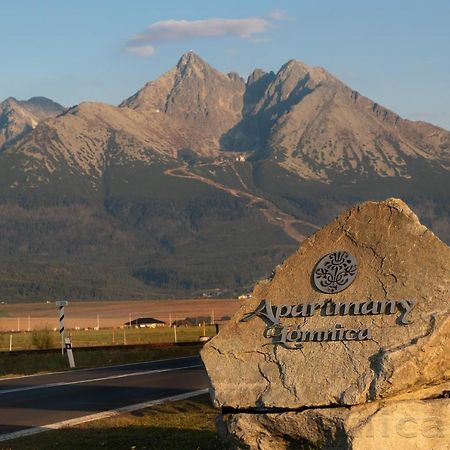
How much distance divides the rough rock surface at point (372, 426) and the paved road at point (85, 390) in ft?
21.7

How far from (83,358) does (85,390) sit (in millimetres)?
13672

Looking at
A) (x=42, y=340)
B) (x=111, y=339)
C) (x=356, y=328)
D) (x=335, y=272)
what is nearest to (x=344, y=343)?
(x=356, y=328)

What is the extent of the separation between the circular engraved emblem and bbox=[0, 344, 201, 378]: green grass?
20.3m

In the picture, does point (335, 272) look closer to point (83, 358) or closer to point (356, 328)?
point (356, 328)

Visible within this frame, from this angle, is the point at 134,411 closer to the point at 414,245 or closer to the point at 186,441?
the point at 186,441

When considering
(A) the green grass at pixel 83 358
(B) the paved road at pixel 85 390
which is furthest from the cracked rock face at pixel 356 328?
(A) the green grass at pixel 83 358

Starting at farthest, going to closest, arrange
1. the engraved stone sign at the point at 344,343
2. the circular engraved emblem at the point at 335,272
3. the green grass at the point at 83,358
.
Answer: the green grass at the point at 83,358 < the circular engraved emblem at the point at 335,272 < the engraved stone sign at the point at 344,343

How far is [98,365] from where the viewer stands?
120 feet

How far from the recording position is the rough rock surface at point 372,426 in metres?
12.4

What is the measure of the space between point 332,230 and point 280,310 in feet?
3.76

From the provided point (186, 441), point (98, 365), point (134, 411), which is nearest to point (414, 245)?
point (186, 441)

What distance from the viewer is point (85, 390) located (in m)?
25.4

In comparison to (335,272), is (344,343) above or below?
below

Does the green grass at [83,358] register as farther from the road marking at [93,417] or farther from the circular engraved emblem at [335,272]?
the circular engraved emblem at [335,272]
